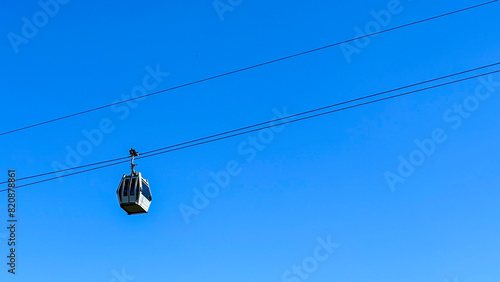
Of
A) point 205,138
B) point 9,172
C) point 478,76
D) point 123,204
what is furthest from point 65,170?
point 478,76

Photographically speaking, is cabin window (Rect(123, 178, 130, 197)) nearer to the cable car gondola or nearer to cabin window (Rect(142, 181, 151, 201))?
the cable car gondola

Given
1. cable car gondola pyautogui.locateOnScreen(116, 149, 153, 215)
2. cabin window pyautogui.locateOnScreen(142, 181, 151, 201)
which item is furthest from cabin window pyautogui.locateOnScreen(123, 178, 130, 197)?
cabin window pyautogui.locateOnScreen(142, 181, 151, 201)

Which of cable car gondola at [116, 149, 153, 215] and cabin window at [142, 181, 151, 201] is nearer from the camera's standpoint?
cable car gondola at [116, 149, 153, 215]

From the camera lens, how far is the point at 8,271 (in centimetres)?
3219

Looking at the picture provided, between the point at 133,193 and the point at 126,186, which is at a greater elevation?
the point at 126,186

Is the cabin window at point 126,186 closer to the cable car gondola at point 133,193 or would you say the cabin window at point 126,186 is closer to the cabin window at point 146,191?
the cable car gondola at point 133,193

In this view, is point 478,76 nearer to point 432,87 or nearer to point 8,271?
point 432,87

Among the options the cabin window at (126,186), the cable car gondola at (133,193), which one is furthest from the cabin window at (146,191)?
the cabin window at (126,186)

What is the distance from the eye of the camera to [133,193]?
926 inches

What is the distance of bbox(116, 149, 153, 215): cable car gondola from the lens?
23516 mm

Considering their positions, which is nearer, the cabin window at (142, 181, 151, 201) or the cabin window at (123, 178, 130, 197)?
the cabin window at (123, 178, 130, 197)

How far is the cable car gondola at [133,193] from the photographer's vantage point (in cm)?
2352

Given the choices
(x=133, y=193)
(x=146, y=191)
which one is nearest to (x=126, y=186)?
(x=133, y=193)

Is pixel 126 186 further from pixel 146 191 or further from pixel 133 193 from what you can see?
pixel 146 191
